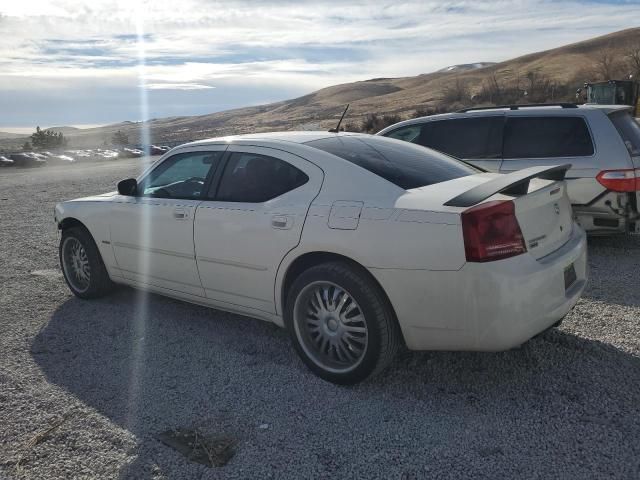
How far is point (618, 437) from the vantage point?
2.88 m

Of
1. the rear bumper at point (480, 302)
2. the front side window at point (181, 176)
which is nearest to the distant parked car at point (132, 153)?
the front side window at point (181, 176)

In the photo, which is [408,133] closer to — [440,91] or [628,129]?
[628,129]

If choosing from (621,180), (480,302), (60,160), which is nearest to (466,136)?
(621,180)

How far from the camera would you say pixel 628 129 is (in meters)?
6.32

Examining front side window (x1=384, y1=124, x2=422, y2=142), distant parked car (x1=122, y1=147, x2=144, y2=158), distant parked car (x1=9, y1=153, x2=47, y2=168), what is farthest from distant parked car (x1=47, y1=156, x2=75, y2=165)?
front side window (x1=384, y1=124, x2=422, y2=142)

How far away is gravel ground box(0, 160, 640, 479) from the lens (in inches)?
111

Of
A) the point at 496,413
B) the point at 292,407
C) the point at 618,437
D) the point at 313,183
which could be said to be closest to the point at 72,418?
the point at 292,407

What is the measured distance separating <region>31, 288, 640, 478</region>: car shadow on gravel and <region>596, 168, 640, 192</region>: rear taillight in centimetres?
250

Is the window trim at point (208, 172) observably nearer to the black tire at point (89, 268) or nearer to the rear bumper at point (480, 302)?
the black tire at point (89, 268)

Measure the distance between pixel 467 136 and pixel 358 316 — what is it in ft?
14.1

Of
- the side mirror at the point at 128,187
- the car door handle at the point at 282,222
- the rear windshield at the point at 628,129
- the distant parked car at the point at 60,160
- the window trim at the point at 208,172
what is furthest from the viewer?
the distant parked car at the point at 60,160

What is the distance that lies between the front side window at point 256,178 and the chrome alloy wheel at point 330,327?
739mm

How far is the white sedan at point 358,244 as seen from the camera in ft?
10.2

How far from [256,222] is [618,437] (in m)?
2.42
